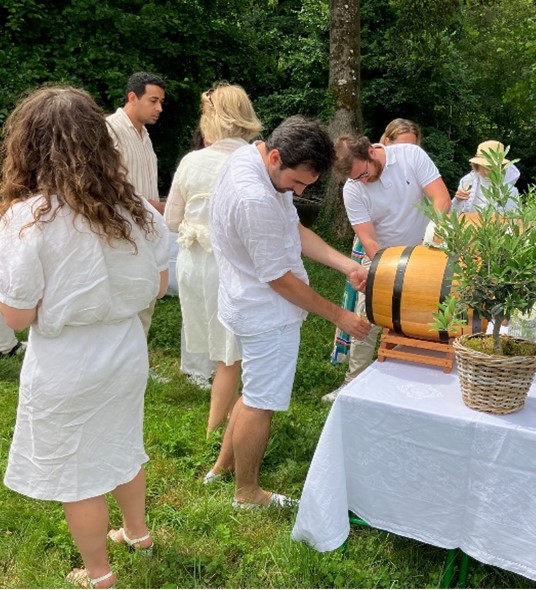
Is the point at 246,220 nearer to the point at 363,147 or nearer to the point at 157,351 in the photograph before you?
the point at 363,147

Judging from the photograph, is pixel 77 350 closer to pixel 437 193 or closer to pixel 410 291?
pixel 410 291

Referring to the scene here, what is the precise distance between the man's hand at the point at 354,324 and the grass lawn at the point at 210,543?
894mm

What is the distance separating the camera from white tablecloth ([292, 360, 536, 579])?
228cm

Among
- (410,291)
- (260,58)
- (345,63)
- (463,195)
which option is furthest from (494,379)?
(260,58)

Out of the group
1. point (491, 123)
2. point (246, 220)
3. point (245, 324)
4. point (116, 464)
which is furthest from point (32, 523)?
point (491, 123)

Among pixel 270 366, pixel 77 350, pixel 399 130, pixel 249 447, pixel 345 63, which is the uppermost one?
pixel 345 63

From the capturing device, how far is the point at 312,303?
2.82m

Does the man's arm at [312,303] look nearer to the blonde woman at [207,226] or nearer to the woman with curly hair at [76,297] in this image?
the woman with curly hair at [76,297]

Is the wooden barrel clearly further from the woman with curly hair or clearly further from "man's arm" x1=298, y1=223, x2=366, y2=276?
the woman with curly hair

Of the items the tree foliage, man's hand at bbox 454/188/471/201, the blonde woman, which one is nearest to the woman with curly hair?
the blonde woman

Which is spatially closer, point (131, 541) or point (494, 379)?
point (494, 379)

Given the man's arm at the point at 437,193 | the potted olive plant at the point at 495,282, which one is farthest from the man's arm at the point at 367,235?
the potted olive plant at the point at 495,282

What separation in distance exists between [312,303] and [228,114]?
130 centimetres

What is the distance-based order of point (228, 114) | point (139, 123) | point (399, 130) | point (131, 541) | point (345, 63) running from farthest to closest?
1. point (345, 63)
2. point (399, 130)
3. point (139, 123)
4. point (228, 114)
5. point (131, 541)
